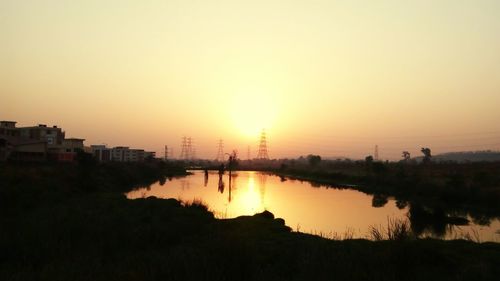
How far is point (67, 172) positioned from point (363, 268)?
4151cm

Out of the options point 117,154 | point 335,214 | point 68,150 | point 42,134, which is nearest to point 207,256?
point 335,214

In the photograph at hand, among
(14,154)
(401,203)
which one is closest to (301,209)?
(401,203)

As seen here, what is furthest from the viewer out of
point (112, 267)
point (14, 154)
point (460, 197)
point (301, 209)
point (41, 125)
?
point (41, 125)

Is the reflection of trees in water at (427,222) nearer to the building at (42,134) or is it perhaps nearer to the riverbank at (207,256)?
the riverbank at (207,256)

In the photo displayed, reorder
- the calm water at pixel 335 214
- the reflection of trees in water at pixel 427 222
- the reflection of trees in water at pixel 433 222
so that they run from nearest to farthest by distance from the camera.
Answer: the calm water at pixel 335 214 < the reflection of trees in water at pixel 427 222 < the reflection of trees in water at pixel 433 222

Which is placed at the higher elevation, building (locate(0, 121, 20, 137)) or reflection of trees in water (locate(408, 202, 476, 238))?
building (locate(0, 121, 20, 137))

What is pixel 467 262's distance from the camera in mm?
13539

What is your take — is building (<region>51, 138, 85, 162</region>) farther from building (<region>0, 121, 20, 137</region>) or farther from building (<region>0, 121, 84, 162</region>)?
building (<region>0, 121, 20, 137</region>)

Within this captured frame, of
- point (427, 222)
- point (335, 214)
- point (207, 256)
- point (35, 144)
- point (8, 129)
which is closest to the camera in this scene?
point (207, 256)

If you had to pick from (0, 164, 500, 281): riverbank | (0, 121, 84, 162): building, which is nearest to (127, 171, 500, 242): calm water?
(0, 164, 500, 281): riverbank

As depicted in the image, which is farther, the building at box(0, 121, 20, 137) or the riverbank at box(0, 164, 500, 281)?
the building at box(0, 121, 20, 137)

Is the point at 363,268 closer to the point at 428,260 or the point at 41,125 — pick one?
the point at 428,260

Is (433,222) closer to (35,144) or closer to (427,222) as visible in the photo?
(427,222)

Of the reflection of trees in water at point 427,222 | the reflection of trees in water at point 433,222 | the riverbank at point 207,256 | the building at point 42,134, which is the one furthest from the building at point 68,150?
the reflection of trees in water at point 433,222
